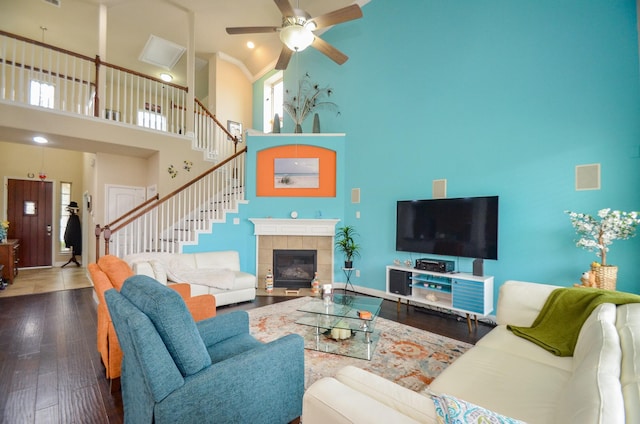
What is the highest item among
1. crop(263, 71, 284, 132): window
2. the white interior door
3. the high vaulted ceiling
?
the high vaulted ceiling

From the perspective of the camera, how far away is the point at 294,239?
5285 millimetres

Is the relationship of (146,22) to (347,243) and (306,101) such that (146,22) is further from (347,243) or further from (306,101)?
(347,243)

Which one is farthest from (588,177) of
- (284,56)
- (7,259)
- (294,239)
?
(7,259)

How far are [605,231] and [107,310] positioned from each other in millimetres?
4352

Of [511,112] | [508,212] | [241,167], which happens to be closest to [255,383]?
[508,212]

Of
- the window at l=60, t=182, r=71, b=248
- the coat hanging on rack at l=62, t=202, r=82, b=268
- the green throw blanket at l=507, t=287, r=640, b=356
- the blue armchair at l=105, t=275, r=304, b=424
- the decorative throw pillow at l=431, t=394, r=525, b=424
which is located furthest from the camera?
the window at l=60, t=182, r=71, b=248

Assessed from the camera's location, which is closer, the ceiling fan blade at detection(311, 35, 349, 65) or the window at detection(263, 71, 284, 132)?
the ceiling fan blade at detection(311, 35, 349, 65)

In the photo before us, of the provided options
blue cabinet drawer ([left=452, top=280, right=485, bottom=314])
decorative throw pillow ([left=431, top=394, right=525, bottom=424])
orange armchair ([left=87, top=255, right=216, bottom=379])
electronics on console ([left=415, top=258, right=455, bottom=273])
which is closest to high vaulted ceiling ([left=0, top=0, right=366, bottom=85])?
electronics on console ([left=415, top=258, right=455, bottom=273])

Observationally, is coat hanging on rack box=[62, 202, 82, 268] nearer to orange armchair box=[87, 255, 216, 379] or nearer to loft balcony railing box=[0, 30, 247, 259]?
loft balcony railing box=[0, 30, 247, 259]

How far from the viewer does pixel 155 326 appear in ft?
4.37

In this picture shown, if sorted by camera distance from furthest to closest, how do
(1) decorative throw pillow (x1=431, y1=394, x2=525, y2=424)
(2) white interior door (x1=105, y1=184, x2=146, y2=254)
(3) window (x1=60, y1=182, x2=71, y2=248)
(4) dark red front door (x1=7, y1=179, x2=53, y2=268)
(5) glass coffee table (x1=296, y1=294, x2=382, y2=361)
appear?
(3) window (x1=60, y1=182, x2=71, y2=248)
(4) dark red front door (x1=7, y1=179, x2=53, y2=268)
(2) white interior door (x1=105, y1=184, x2=146, y2=254)
(5) glass coffee table (x1=296, y1=294, x2=382, y2=361)
(1) decorative throw pillow (x1=431, y1=394, x2=525, y2=424)

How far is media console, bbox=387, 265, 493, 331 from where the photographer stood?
10.9 ft

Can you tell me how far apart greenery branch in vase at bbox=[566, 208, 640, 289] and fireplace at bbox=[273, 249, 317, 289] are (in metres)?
3.76

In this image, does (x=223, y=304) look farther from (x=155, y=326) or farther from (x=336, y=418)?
(x=336, y=418)
